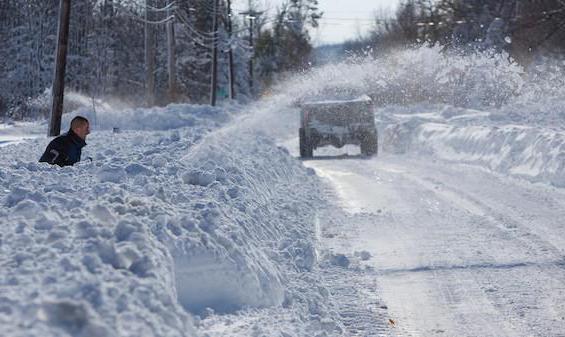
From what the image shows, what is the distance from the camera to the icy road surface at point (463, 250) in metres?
5.40

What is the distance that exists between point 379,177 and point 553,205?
4732 mm

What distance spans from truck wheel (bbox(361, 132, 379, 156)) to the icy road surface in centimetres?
649

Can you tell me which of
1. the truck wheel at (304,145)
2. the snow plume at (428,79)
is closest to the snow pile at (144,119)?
the snow plume at (428,79)

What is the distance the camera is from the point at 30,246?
4.15 metres

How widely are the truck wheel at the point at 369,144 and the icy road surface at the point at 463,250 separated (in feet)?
21.3

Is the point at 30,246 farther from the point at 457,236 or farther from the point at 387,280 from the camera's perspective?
the point at 457,236

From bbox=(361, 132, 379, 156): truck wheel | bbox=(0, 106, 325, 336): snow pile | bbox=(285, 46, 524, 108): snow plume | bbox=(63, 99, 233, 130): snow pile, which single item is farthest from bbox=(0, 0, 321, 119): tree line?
bbox=(0, 106, 325, 336): snow pile

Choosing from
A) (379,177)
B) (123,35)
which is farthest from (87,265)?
(123,35)

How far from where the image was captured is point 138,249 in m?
4.43

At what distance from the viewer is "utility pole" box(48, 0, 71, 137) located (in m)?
21.2

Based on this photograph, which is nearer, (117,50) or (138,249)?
(138,249)

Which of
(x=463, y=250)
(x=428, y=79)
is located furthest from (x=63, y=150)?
(x=428, y=79)

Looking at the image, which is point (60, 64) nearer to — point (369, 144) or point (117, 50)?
point (369, 144)

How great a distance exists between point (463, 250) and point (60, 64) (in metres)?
16.1
